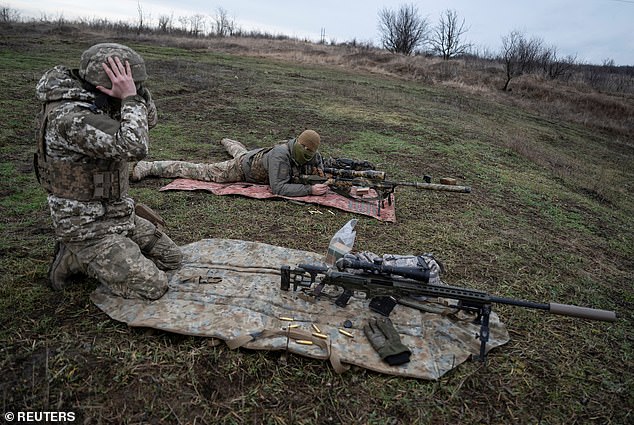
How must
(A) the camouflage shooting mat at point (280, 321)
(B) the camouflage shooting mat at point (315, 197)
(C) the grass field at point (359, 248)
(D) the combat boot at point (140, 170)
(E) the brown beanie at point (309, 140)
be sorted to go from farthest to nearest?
(D) the combat boot at point (140, 170)
(B) the camouflage shooting mat at point (315, 197)
(E) the brown beanie at point (309, 140)
(A) the camouflage shooting mat at point (280, 321)
(C) the grass field at point (359, 248)

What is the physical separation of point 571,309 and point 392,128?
37.9 ft

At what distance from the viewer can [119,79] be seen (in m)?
3.57

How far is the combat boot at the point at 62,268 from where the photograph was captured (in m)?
3.92

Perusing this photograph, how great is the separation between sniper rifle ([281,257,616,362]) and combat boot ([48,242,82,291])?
6.57 feet

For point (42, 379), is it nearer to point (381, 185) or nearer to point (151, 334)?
point (151, 334)

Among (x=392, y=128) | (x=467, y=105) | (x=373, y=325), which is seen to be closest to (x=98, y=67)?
(x=373, y=325)

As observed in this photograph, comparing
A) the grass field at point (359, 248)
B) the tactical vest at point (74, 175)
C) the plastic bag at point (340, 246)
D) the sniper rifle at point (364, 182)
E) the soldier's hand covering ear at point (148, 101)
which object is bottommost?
the grass field at point (359, 248)

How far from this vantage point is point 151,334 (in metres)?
3.54

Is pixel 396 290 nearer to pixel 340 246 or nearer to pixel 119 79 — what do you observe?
pixel 340 246

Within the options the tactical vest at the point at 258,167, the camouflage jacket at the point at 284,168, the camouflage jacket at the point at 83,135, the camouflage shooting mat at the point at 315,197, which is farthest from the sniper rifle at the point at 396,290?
the tactical vest at the point at 258,167

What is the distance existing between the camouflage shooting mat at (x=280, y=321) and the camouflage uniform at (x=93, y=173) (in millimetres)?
264

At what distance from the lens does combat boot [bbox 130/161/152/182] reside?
297 inches

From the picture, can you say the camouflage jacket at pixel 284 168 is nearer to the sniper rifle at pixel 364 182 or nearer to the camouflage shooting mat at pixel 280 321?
the sniper rifle at pixel 364 182

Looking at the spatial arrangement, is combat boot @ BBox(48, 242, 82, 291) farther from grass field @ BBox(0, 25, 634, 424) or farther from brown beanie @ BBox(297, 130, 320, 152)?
brown beanie @ BBox(297, 130, 320, 152)
